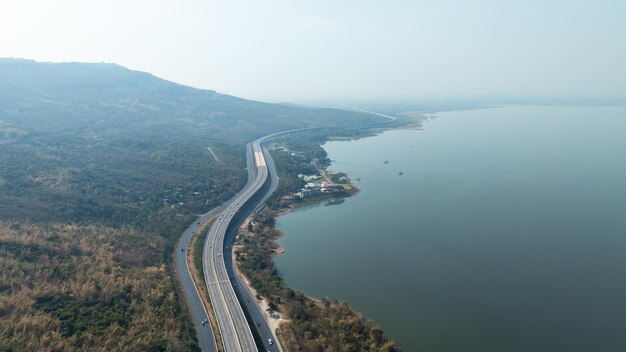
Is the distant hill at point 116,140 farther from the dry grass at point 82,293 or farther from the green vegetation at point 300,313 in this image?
the green vegetation at point 300,313

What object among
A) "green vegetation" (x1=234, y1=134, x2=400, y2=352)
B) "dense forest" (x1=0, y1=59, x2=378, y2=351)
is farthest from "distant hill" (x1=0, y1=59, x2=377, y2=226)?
"green vegetation" (x1=234, y1=134, x2=400, y2=352)

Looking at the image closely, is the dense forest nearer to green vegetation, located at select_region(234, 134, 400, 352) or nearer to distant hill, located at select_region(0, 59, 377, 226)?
distant hill, located at select_region(0, 59, 377, 226)

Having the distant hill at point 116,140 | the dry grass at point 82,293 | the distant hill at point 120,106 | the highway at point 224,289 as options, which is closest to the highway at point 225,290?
the highway at point 224,289

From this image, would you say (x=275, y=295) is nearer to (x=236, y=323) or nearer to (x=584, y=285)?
(x=236, y=323)

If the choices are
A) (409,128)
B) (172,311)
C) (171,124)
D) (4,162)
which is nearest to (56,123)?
(171,124)

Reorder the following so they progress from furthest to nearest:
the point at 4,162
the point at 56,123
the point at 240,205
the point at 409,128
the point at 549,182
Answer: the point at 409,128 → the point at 56,123 → the point at 549,182 → the point at 4,162 → the point at 240,205

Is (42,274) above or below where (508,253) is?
above

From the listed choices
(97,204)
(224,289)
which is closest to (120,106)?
(97,204)

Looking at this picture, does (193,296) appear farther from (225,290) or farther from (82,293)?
(82,293)

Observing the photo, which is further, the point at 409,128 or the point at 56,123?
the point at 409,128
